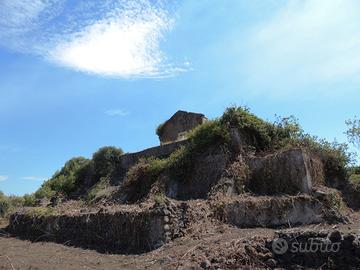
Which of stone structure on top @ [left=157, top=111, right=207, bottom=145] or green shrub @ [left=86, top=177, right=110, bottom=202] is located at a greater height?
stone structure on top @ [left=157, top=111, right=207, bottom=145]

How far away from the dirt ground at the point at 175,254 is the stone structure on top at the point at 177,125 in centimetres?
1290

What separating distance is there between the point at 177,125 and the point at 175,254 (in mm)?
16697

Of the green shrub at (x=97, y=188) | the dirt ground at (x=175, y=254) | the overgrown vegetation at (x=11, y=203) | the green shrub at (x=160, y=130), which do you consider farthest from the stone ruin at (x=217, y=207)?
the green shrub at (x=160, y=130)

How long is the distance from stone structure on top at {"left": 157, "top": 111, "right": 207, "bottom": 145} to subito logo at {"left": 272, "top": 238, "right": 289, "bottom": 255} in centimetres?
1612

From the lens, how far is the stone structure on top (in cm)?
2620

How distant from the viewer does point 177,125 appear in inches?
1073

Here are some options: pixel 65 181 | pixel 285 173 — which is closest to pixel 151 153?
pixel 65 181

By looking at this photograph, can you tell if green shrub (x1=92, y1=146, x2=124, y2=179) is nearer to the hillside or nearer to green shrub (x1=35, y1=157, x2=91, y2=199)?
green shrub (x1=35, y1=157, x2=91, y2=199)

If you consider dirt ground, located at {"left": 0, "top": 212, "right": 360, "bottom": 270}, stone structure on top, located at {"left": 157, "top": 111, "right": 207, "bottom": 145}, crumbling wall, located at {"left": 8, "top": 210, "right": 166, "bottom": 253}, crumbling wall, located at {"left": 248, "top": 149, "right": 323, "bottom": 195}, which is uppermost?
stone structure on top, located at {"left": 157, "top": 111, "right": 207, "bottom": 145}

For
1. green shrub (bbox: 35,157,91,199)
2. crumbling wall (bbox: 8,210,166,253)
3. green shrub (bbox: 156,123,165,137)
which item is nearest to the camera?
crumbling wall (bbox: 8,210,166,253)

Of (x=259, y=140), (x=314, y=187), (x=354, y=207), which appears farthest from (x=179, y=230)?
(x=354, y=207)

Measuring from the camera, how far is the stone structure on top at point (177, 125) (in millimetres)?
26203

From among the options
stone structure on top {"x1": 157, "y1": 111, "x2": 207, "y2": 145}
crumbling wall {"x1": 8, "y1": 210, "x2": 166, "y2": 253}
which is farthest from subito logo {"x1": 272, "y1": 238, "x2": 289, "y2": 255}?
stone structure on top {"x1": 157, "y1": 111, "x2": 207, "y2": 145}

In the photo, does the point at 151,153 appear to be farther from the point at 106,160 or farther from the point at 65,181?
the point at 65,181
